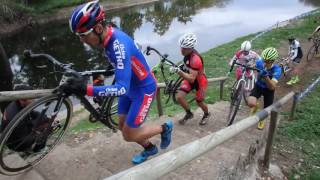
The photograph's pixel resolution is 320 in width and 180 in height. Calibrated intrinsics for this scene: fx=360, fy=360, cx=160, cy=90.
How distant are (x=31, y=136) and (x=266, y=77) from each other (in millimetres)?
4837

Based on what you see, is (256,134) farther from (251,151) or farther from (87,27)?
(87,27)

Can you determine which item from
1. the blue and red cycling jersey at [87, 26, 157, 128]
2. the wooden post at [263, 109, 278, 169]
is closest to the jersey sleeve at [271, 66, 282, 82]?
the wooden post at [263, 109, 278, 169]

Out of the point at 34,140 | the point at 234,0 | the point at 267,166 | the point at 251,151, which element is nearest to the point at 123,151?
the point at 34,140

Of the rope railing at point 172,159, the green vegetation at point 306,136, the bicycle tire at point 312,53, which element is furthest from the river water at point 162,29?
the rope railing at point 172,159

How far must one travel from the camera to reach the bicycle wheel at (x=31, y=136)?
13.9 feet

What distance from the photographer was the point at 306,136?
767 cm

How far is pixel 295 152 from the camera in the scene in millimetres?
6703

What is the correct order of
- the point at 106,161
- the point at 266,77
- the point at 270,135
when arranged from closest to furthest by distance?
1. the point at 106,161
2. the point at 270,135
3. the point at 266,77

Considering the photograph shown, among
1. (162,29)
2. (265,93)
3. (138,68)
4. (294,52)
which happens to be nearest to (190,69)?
(265,93)

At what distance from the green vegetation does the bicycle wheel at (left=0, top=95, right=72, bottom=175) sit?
3.80 metres

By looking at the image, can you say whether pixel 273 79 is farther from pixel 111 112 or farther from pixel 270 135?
pixel 111 112

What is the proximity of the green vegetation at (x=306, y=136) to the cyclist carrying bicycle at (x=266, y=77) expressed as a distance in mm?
736

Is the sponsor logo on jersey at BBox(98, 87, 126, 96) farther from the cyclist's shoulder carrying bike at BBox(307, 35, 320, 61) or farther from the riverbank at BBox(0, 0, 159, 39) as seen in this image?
the riverbank at BBox(0, 0, 159, 39)

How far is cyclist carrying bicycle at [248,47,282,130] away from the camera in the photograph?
7574 mm
